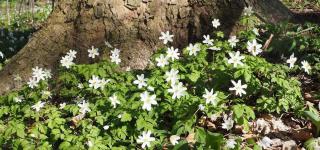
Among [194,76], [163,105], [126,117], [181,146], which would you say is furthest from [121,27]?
[181,146]

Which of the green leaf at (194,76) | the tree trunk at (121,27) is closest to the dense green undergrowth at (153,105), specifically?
the green leaf at (194,76)

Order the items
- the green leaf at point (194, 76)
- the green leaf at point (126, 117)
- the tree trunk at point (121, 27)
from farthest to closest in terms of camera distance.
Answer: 1. the tree trunk at point (121, 27)
2. the green leaf at point (194, 76)
3. the green leaf at point (126, 117)

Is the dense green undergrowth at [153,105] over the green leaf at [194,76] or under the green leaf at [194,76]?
under

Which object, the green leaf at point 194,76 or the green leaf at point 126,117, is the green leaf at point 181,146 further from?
the green leaf at point 194,76

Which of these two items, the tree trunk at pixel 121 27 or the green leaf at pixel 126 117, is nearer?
the green leaf at pixel 126 117

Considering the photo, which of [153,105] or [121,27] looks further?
[121,27]

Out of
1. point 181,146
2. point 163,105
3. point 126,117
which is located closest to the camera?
point 181,146

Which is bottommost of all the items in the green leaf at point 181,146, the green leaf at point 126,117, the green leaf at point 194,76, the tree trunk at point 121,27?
the green leaf at point 181,146

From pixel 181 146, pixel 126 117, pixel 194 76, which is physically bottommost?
pixel 181 146

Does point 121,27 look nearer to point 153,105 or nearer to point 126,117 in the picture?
point 153,105

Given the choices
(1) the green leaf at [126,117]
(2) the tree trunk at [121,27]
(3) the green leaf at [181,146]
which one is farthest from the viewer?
(2) the tree trunk at [121,27]
